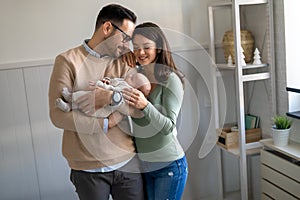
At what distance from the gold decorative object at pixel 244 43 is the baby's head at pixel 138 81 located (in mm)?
1108

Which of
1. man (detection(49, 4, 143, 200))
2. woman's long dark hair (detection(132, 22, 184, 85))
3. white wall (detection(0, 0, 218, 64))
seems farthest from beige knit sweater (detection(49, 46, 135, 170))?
white wall (detection(0, 0, 218, 64))

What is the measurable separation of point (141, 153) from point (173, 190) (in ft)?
0.66

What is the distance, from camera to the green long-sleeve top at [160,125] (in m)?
1.33

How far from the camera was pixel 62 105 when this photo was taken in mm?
1280

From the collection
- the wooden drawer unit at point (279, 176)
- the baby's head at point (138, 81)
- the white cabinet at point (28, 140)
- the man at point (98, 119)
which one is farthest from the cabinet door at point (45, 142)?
the wooden drawer unit at point (279, 176)

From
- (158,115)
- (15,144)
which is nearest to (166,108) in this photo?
(158,115)

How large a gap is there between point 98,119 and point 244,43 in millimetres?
1321

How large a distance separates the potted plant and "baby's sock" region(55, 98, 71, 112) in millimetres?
1299

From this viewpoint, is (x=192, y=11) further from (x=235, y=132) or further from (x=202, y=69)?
(x=235, y=132)

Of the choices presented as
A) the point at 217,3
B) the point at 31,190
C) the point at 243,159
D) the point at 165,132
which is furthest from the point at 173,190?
the point at 217,3

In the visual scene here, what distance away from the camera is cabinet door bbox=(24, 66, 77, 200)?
2.22m

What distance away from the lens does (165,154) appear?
4.70 ft

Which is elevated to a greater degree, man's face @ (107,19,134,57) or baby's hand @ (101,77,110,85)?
man's face @ (107,19,134,57)

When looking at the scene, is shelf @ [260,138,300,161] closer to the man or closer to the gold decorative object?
the gold decorative object
